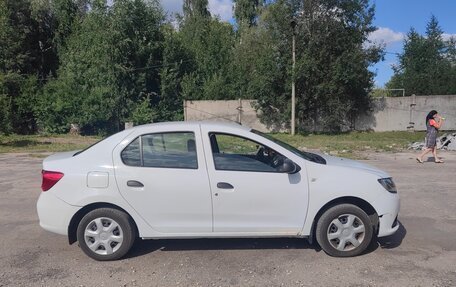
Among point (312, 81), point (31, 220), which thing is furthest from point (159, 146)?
point (312, 81)

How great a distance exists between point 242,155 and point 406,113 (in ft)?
81.6

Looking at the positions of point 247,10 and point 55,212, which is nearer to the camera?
point 55,212

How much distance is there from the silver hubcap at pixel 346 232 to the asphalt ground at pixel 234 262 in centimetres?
17

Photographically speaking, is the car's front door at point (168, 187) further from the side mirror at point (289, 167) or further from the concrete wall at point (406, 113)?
the concrete wall at point (406, 113)

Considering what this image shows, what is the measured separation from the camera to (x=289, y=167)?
480cm

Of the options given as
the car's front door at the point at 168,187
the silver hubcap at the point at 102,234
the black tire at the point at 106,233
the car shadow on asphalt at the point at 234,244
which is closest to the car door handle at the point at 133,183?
the car's front door at the point at 168,187

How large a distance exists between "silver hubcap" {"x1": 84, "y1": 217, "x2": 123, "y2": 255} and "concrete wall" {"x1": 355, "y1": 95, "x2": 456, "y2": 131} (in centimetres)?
2474

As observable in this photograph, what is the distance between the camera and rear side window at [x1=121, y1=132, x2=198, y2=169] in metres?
4.91

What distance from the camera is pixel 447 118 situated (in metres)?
27.4

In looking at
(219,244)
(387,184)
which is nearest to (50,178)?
(219,244)

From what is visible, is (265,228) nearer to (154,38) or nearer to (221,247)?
(221,247)

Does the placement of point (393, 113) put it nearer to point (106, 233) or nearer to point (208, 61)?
point (208, 61)

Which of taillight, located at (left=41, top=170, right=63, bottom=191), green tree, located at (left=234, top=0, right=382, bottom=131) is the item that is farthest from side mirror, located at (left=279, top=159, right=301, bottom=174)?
green tree, located at (left=234, top=0, right=382, bottom=131)

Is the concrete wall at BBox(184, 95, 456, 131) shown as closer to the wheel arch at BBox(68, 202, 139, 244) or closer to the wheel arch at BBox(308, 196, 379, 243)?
the wheel arch at BBox(308, 196, 379, 243)
